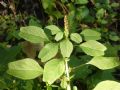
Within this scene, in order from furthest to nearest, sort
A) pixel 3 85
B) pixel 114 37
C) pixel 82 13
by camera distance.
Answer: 1. pixel 82 13
2. pixel 114 37
3. pixel 3 85

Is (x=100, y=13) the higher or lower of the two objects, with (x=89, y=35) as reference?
lower

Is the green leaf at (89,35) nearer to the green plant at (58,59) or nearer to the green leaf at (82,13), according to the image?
the green plant at (58,59)

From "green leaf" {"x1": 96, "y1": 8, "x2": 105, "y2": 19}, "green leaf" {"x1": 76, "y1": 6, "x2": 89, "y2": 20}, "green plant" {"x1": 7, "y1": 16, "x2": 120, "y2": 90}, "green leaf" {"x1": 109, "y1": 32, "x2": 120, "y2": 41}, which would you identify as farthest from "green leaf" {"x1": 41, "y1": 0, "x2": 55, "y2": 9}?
"green plant" {"x1": 7, "y1": 16, "x2": 120, "y2": 90}

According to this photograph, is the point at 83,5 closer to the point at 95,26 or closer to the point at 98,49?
the point at 95,26

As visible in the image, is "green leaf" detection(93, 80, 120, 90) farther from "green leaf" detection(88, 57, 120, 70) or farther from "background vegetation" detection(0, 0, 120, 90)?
"background vegetation" detection(0, 0, 120, 90)

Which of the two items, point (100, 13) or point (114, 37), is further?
point (100, 13)

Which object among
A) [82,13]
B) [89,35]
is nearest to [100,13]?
[82,13]

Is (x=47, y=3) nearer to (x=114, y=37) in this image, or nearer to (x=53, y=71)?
(x=114, y=37)
